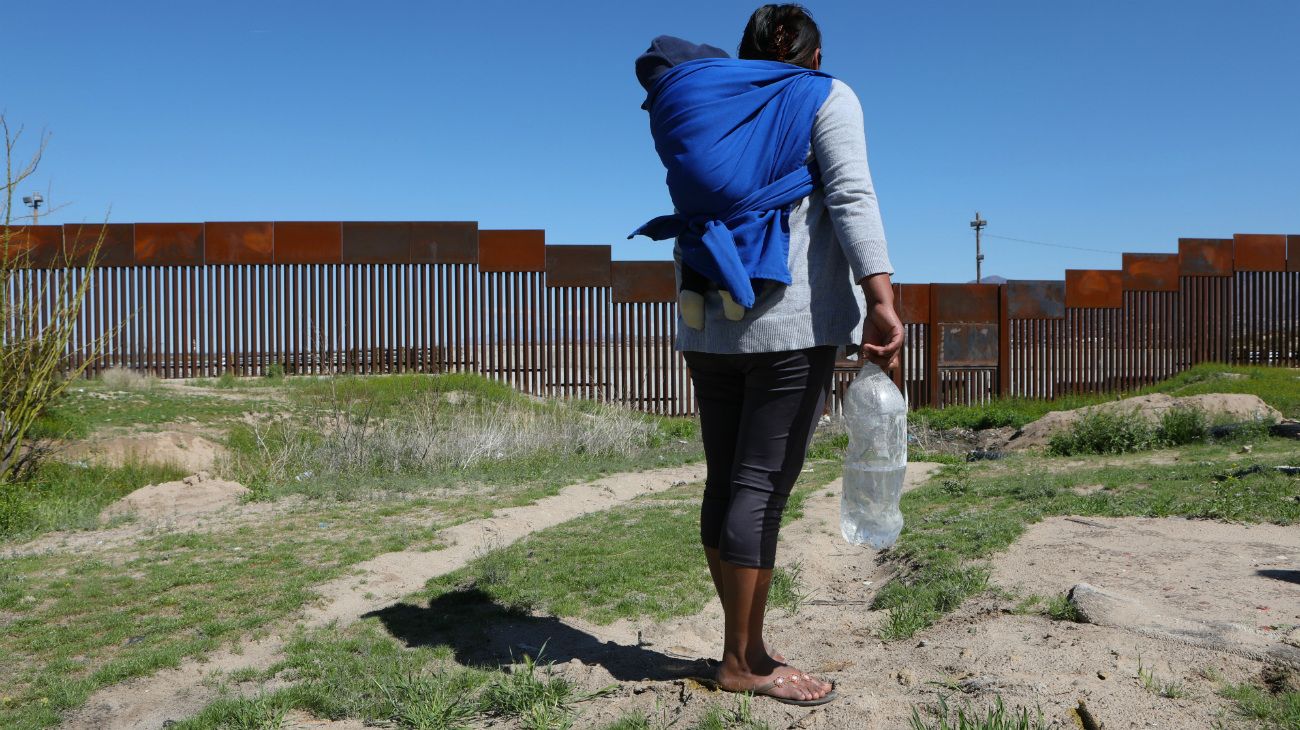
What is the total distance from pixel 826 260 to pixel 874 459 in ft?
2.06

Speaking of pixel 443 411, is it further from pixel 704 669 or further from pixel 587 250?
pixel 704 669

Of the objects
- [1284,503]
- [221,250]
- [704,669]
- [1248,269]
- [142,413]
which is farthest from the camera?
[1248,269]

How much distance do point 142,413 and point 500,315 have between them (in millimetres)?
6193

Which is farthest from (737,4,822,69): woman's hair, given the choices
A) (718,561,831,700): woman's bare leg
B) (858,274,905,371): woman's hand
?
(718,561,831,700): woman's bare leg

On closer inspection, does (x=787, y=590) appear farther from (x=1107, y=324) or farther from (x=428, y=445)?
(x=1107, y=324)

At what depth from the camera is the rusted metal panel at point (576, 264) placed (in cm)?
1608

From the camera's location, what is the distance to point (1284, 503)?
5.37 metres

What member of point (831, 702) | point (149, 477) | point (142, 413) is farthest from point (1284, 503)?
point (142, 413)

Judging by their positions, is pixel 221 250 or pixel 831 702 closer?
pixel 831 702

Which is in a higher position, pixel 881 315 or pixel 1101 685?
pixel 881 315

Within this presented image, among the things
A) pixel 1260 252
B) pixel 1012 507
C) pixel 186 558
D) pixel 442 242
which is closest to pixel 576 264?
pixel 442 242

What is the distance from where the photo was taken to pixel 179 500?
7625 mm

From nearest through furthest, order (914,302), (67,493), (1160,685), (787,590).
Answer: (1160,685) → (787,590) → (67,493) → (914,302)

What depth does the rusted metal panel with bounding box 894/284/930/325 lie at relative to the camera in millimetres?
16609
